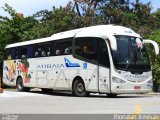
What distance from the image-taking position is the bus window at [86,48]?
24.2 meters

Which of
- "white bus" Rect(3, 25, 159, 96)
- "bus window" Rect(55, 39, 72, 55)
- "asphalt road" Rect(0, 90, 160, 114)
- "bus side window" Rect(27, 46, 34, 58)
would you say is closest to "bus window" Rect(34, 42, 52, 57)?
"white bus" Rect(3, 25, 159, 96)

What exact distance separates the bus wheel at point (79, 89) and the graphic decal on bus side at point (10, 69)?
8238 mm

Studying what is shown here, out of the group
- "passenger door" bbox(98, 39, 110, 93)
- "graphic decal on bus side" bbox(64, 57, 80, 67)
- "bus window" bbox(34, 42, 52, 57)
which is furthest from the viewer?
"bus window" bbox(34, 42, 52, 57)

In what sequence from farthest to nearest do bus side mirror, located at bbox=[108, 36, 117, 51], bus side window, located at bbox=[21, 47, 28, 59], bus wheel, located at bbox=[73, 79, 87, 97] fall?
1. bus side window, located at bbox=[21, 47, 28, 59]
2. bus wheel, located at bbox=[73, 79, 87, 97]
3. bus side mirror, located at bbox=[108, 36, 117, 51]

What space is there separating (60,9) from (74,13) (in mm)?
1631

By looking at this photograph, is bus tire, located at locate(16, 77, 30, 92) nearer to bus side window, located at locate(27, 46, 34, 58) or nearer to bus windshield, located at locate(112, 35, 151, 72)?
bus side window, located at locate(27, 46, 34, 58)

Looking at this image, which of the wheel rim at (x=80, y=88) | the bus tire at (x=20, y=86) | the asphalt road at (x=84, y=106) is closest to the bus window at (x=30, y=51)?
the bus tire at (x=20, y=86)

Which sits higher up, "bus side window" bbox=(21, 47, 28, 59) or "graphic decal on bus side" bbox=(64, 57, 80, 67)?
"bus side window" bbox=(21, 47, 28, 59)

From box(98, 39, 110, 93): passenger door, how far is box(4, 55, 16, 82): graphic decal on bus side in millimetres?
10457

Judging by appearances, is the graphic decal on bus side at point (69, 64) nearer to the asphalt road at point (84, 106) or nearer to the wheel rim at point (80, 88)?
the wheel rim at point (80, 88)

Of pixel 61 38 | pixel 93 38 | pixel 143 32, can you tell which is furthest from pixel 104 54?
pixel 143 32

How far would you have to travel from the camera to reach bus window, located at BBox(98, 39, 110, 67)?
77.4ft

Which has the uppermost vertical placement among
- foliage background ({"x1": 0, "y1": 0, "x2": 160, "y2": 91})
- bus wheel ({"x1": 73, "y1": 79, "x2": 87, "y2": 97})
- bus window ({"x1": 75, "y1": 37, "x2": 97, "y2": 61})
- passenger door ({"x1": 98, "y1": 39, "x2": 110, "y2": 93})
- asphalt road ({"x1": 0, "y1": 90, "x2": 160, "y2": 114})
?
foliage background ({"x1": 0, "y1": 0, "x2": 160, "y2": 91})

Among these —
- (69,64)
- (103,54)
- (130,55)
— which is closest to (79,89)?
(69,64)
